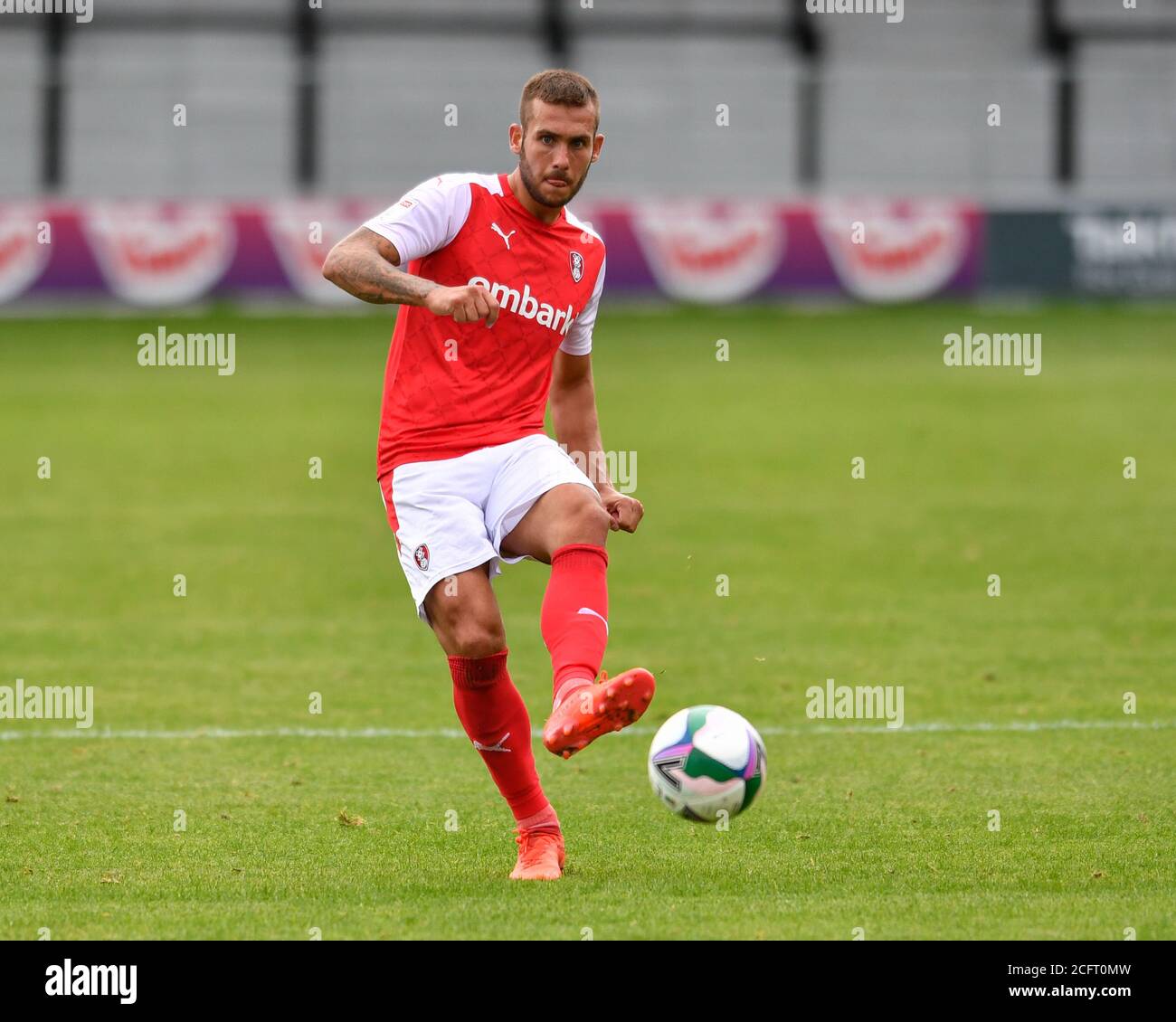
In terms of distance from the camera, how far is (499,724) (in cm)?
608

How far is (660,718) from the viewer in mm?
8641

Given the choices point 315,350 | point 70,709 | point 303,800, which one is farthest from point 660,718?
point 315,350

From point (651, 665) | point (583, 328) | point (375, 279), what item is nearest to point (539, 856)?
point (583, 328)

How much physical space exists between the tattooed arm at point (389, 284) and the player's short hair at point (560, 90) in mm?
657

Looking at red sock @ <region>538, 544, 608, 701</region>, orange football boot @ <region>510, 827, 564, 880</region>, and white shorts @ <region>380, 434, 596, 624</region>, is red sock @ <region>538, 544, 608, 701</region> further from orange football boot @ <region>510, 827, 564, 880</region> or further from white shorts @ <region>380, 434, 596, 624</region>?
orange football boot @ <region>510, 827, 564, 880</region>

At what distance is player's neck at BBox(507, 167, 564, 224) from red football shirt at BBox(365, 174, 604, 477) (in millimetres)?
16

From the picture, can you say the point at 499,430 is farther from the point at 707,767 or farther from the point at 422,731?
the point at 422,731

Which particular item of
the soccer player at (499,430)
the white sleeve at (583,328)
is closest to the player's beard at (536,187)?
the soccer player at (499,430)

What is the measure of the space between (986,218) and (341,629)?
62.3ft

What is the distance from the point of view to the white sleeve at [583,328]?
6.39 m

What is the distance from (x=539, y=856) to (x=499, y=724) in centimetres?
45

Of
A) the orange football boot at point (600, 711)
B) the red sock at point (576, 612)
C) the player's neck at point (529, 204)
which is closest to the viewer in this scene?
the orange football boot at point (600, 711)

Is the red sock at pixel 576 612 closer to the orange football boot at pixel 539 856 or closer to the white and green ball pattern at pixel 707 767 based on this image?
the white and green ball pattern at pixel 707 767

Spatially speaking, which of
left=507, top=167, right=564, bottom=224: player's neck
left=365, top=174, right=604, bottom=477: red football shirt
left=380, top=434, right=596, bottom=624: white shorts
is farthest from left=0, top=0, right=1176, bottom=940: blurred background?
left=507, top=167, right=564, bottom=224: player's neck
